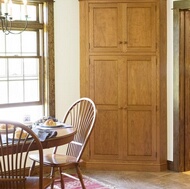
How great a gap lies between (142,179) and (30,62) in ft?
6.41

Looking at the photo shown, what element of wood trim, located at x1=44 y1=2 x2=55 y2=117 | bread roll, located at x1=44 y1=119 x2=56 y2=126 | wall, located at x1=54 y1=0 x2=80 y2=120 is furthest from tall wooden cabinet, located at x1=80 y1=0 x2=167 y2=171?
bread roll, located at x1=44 y1=119 x2=56 y2=126

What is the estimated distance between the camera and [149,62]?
4941 mm

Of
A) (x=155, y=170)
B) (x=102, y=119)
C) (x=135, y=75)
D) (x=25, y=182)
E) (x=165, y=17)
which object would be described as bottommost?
(x=155, y=170)

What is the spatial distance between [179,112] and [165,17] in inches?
47.2

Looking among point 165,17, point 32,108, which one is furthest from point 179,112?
point 32,108

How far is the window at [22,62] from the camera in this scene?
467cm

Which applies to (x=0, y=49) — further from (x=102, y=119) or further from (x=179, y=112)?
(x=179, y=112)

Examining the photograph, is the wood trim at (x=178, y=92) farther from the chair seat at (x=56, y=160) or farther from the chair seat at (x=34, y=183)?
the chair seat at (x=34, y=183)

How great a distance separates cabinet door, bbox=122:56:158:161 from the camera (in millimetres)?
4953

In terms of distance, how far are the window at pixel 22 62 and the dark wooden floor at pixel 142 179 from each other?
4.03 feet

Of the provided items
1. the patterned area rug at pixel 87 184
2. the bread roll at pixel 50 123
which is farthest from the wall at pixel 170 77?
the bread roll at pixel 50 123

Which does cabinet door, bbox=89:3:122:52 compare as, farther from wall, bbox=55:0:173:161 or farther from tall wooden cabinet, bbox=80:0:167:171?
wall, bbox=55:0:173:161

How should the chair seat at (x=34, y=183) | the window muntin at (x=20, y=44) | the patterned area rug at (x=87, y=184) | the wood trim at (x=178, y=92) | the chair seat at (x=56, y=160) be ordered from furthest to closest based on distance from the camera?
1. the wood trim at (x=178, y=92)
2. the window muntin at (x=20, y=44)
3. the patterned area rug at (x=87, y=184)
4. the chair seat at (x=56, y=160)
5. the chair seat at (x=34, y=183)

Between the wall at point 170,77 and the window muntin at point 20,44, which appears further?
the wall at point 170,77
